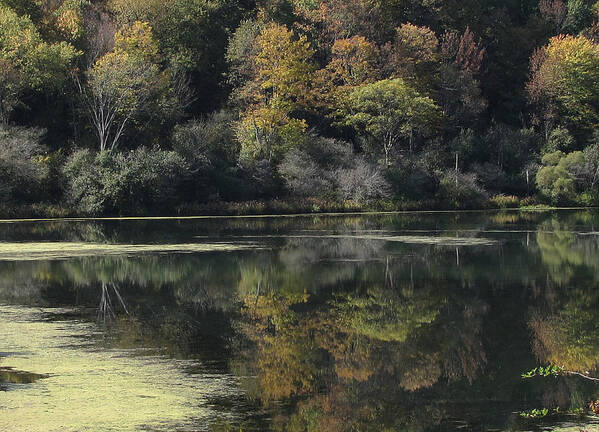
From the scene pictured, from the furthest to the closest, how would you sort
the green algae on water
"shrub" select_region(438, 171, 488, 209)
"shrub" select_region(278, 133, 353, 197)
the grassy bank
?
1. "shrub" select_region(438, 171, 488, 209)
2. "shrub" select_region(278, 133, 353, 197)
3. the grassy bank
4. the green algae on water

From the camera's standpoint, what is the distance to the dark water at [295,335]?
11352mm

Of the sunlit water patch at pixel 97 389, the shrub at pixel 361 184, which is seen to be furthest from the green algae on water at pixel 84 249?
the shrub at pixel 361 184

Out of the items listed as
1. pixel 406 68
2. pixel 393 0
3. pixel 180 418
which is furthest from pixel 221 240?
pixel 393 0

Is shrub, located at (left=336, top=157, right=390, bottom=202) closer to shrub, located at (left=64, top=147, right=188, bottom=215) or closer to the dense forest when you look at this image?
the dense forest

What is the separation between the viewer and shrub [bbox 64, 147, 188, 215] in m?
51.0

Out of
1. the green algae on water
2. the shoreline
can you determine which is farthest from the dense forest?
the green algae on water

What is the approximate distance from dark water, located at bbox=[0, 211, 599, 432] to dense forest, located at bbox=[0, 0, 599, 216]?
21.6 metres

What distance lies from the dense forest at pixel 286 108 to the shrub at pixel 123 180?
0.11 m

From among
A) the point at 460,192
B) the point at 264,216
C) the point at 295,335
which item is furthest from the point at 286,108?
the point at 295,335

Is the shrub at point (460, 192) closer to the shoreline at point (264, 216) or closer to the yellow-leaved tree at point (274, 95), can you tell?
the shoreline at point (264, 216)

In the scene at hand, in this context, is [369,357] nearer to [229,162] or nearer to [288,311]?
[288,311]

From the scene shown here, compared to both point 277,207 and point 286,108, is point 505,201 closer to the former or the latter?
point 286,108

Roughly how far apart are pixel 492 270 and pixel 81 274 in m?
12.0

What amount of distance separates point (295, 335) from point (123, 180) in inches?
1424
